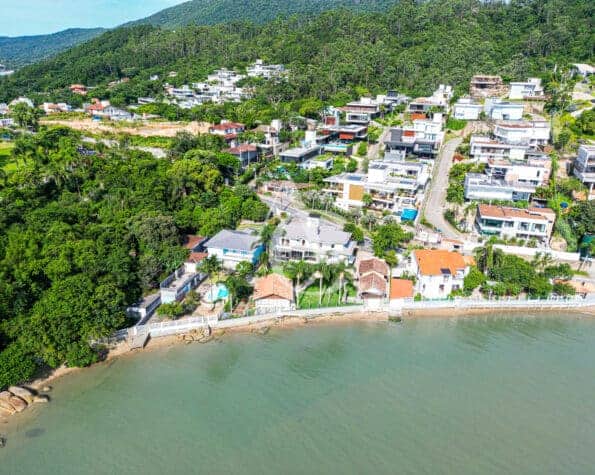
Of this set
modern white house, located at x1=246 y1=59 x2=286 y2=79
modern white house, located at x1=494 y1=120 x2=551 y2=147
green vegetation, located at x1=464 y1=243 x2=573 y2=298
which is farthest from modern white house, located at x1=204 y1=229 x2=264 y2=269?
modern white house, located at x1=246 y1=59 x2=286 y2=79

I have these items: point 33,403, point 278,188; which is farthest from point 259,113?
point 33,403

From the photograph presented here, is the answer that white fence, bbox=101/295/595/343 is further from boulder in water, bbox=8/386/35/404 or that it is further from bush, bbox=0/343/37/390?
boulder in water, bbox=8/386/35/404

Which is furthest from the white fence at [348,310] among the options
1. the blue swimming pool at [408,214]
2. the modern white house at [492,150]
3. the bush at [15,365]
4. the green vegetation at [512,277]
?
the modern white house at [492,150]

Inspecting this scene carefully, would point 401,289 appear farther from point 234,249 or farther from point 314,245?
point 234,249

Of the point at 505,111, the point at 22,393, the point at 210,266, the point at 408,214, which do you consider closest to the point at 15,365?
the point at 22,393

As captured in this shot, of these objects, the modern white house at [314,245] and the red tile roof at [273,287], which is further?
the modern white house at [314,245]

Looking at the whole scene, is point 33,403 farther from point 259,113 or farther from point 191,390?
point 259,113

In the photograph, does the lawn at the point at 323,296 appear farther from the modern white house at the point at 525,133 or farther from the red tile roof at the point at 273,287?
the modern white house at the point at 525,133
